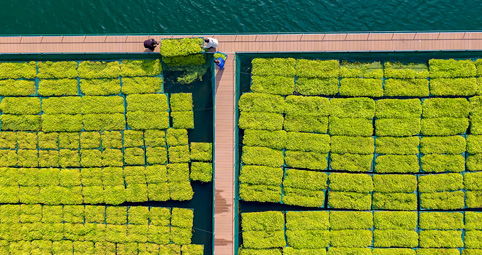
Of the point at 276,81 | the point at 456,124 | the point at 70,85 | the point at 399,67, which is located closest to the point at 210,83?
the point at 276,81

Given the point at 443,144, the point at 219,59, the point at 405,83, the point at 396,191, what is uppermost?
the point at 219,59

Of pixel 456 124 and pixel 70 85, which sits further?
pixel 70 85

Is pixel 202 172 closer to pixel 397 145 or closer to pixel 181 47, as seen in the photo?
pixel 181 47

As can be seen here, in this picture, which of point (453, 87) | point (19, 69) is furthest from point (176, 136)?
point (453, 87)

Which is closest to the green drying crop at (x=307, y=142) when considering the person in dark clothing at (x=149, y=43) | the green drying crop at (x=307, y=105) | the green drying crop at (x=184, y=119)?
the green drying crop at (x=307, y=105)

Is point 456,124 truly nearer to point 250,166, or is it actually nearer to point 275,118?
point 275,118
